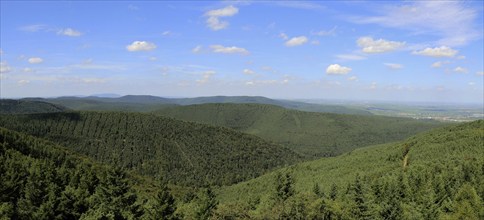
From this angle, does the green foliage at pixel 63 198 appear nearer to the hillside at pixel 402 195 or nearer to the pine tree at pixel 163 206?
the pine tree at pixel 163 206

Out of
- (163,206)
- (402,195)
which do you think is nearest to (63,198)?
(163,206)

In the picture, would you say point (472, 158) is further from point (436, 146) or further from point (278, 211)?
point (278, 211)

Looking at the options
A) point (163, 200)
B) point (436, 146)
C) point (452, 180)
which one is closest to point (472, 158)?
point (452, 180)

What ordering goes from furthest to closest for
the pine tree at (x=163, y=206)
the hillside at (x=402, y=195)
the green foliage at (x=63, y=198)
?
the hillside at (x=402, y=195), the pine tree at (x=163, y=206), the green foliage at (x=63, y=198)

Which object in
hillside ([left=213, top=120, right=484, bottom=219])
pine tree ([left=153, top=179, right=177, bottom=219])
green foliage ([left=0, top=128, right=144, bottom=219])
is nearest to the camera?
green foliage ([left=0, top=128, right=144, bottom=219])

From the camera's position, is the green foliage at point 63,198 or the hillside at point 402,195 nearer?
the green foliage at point 63,198

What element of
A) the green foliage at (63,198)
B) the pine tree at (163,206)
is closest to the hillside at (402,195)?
the pine tree at (163,206)

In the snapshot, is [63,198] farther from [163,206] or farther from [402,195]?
[402,195]

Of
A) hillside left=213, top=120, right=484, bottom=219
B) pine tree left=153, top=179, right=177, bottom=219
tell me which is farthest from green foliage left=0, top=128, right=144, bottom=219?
hillside left=213, top=120, right=484, bottom=219

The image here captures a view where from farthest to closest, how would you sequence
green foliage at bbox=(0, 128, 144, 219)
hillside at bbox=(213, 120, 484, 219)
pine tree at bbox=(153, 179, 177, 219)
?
hillside at bbox=(213, 120, 484, 219) → pine tree at bbox=(153, 179, 177, 219) → green foliage at bbox=(0, 128, 144, 219)

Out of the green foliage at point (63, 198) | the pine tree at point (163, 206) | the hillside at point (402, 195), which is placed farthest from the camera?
the hillside at point (402, 195)

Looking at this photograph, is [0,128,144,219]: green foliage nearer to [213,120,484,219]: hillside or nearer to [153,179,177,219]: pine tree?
[153,179,177,219]: pine tree
